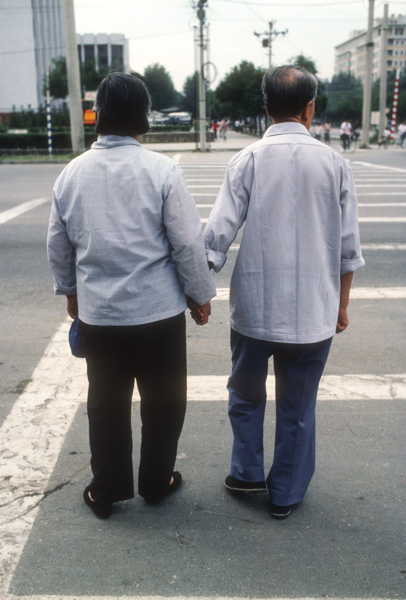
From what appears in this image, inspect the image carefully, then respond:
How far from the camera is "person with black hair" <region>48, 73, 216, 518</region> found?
241 cm

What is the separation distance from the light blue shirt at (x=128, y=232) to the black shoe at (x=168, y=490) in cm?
83

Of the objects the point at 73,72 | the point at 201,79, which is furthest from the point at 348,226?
the point at 201,79

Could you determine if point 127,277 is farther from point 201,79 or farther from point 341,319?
point 201,79

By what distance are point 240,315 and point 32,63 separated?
87719mm

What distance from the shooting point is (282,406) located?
2678 mm

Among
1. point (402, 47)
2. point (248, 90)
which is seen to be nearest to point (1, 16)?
point (248, 90)

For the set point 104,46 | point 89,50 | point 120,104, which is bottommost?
point 120,104

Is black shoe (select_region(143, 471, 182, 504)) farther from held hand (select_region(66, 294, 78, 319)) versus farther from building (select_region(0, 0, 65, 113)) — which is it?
building (select_region(0, 0, 65, 113))

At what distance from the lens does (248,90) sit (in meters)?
51.5

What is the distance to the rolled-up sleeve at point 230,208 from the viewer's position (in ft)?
8.30

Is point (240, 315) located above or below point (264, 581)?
above

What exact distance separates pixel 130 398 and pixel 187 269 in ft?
2.02

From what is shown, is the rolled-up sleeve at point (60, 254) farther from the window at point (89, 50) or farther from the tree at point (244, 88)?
the window at point (89, 50)

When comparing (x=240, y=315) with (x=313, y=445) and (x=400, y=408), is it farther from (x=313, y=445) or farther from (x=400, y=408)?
(x=400, y=408)
